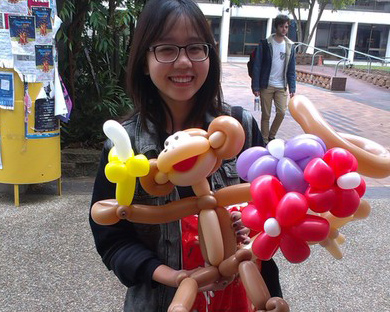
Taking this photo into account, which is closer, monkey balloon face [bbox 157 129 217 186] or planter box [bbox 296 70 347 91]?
monkey balloon face [bbox 157 129 217 186]

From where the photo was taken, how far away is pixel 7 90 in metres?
3.72

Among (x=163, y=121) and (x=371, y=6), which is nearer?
(x=163, y=121)

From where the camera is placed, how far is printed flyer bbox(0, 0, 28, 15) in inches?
139

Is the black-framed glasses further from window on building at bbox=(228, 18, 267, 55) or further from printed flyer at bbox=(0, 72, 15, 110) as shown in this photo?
window on building at bbox=(228, 18, 267, 55)

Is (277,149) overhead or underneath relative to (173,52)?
underneath

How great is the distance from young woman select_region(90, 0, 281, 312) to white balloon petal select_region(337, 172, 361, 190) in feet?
1.40

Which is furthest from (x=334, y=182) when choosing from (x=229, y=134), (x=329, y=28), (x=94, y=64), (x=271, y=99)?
(x=329, y=28)

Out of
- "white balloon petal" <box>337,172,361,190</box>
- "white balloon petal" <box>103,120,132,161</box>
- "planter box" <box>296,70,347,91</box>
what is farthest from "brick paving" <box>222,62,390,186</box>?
"white balloon petal" <box>103,120,132,161</box>

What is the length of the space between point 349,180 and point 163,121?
0.65 m

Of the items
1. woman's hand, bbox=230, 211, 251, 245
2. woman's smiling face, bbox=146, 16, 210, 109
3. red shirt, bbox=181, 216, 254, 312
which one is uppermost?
woman's smiling face, bbox=146, 16, 210, 109

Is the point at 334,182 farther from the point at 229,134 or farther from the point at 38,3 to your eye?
the point at 38,3

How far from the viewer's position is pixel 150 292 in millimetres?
1297

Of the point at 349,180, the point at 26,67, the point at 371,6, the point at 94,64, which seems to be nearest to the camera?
the point at 349,180

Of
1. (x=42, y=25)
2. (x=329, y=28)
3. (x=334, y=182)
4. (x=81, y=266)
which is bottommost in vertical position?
(x=81, y=266)
